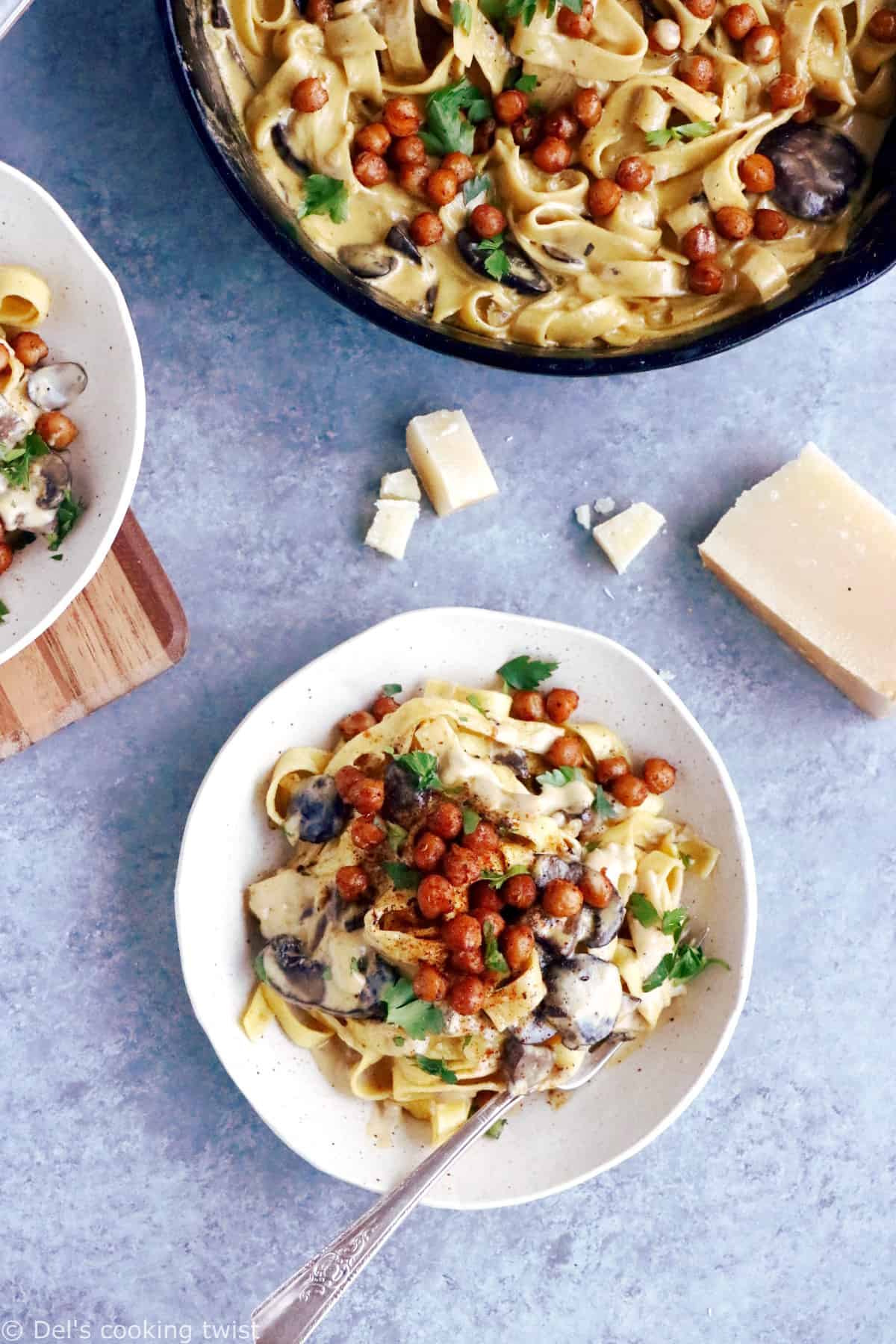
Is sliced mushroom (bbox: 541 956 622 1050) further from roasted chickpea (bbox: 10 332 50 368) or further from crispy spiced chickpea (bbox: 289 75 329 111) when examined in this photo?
crispy spiced chickpea (bbox: 289 75 329 111)

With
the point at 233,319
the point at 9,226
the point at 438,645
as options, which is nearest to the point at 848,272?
the point at 438,645

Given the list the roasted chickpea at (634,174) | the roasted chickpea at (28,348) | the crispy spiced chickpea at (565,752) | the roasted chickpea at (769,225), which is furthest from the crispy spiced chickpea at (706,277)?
the roasted chickpea at (28,348)

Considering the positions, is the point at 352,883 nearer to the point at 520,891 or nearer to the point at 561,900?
the point at 520,891

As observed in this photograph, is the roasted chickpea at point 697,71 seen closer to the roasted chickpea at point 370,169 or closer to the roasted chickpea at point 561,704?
the roasted chickpea at point 370,169

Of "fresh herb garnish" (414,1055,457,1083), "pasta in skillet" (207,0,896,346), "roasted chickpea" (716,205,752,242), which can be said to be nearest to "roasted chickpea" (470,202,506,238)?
"pasta in skillet" (207,0,896,346)

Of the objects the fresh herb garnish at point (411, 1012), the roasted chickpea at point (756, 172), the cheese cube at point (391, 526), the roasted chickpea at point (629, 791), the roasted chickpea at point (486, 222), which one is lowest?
the roasted chickpea at point (629, 791)

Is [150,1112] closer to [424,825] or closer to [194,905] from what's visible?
[194,905]

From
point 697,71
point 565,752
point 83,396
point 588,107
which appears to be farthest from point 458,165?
point 565,752
